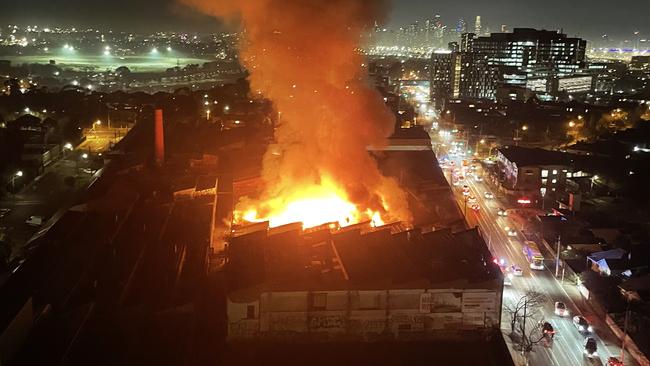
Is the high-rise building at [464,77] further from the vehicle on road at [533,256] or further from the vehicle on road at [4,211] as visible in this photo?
the vehicle on road at [4,211]

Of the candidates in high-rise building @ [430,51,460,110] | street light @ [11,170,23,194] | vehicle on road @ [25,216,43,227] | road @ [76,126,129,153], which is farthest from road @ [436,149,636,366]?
high-rise building @ [430,51,460,110]

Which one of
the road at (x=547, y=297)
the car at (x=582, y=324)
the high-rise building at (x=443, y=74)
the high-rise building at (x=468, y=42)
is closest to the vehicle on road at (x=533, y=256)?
the road at (x=547, y=297)

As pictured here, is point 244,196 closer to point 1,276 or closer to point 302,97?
point 302,97

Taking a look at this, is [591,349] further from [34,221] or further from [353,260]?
[34,221]

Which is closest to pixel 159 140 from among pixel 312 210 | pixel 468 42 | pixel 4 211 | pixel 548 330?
pixel 4 211

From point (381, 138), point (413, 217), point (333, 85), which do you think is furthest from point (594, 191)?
point (333, 85)

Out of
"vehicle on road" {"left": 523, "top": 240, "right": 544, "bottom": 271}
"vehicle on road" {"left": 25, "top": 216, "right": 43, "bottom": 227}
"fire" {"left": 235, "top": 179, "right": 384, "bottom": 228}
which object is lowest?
"vehicle on road" {"left": 523, "top": 240, "right": 544, "bottom": 271}

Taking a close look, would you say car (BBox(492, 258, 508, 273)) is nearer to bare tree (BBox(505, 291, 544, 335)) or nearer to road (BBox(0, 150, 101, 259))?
bare tree (BBox(505, 291, 544, 335))
